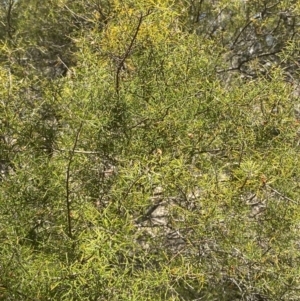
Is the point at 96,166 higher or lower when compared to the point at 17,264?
higher

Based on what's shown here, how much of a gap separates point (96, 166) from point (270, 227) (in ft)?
2.27

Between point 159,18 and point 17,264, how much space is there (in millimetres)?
1037

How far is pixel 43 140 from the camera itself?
6.58ft

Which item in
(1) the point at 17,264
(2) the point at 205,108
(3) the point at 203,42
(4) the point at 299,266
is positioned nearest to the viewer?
(1) the point at 17,264

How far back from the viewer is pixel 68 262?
166 cm

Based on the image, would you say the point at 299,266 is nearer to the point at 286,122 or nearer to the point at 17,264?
the point at 286,122

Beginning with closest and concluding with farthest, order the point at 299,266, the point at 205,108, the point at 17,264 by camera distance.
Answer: the point at 17,264, the point at 299,266, the point at 205,108

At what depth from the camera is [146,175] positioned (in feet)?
5.54

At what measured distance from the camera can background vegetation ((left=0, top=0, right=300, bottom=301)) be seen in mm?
1683

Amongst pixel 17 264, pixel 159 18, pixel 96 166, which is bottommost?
pixel 17 264

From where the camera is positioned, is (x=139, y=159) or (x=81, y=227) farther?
(x=139, y=159)

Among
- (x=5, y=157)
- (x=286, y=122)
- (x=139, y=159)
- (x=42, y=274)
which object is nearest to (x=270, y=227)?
(x=286, y=122)

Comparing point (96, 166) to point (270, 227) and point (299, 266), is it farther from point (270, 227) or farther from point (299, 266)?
point (299, 266)

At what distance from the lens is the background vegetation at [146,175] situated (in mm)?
1683
